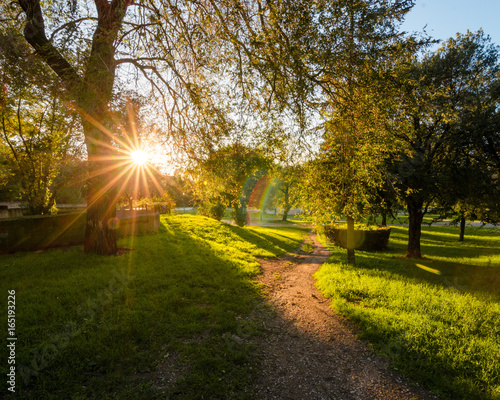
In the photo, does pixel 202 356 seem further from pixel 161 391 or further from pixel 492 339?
pixel 492 339

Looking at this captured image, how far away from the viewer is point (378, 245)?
19109mm

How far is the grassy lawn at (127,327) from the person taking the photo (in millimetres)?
3566

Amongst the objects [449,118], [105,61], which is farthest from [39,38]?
[449,118]

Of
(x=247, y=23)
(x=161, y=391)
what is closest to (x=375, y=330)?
(x=161, y=391)

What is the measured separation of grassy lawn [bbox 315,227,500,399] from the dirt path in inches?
14.6

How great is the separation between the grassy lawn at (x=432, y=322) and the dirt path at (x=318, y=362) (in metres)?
0.37

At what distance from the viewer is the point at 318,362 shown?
4.32m

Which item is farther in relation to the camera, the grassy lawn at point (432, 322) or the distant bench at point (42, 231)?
the distant bench at point (42, 231)

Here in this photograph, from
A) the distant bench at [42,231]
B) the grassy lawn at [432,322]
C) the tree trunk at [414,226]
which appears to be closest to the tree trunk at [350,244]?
the grassy lawn at [432,322]

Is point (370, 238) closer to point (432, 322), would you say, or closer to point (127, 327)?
point (432, 322)

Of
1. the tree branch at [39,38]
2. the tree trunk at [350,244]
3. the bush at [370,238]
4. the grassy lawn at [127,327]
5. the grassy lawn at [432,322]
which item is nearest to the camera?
the grassy lawn at [127,327]

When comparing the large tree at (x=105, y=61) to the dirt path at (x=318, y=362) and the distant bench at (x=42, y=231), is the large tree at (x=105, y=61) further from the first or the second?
the dirt path at (x=318, y=362)

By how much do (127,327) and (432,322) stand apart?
262 inches

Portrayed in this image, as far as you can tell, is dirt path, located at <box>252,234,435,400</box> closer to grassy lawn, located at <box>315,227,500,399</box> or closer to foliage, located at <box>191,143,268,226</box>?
grassy lawn, located at <box>315,227,500,399</box>
